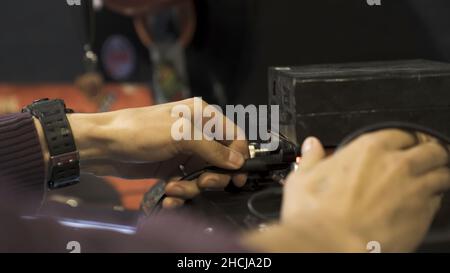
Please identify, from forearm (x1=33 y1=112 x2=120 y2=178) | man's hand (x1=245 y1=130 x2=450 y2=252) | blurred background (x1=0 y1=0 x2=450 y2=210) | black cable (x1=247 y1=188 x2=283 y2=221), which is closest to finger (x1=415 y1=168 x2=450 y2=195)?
man's hand (x1=245 y1=130 x2=450 y2=252)

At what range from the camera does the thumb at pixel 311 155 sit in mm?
478

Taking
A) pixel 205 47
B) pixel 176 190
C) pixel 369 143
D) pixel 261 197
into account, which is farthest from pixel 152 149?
pixel 205 47

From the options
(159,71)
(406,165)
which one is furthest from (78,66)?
(406,165)

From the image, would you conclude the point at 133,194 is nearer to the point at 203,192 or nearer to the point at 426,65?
the point at 203,192

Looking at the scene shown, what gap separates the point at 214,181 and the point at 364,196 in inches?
9.7

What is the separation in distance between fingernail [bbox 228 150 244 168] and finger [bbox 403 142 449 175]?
0.22 meters

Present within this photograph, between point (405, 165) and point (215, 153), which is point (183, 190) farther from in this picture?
point (405, 165)

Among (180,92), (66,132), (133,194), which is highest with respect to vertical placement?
(66,132)

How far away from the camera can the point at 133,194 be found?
1.24 m

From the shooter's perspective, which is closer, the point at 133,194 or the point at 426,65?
the point at 426,65

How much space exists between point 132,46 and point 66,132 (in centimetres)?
122

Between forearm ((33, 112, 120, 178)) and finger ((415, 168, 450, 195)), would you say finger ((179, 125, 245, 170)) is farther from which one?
finger ((415, 168, 450, 195))

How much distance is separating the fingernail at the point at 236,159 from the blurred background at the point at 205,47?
326 millimetres
